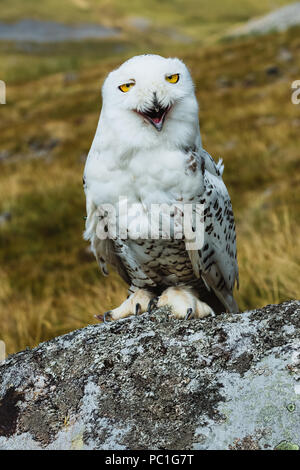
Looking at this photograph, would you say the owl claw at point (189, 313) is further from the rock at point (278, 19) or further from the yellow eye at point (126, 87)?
the rock at point (278, 19)

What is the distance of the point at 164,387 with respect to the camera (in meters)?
1.71

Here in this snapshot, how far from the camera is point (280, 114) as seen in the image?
11336mm

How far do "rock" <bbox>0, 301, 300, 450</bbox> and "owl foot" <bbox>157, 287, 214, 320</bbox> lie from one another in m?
0.46

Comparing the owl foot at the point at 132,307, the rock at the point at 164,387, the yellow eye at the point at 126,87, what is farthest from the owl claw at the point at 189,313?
the yellow eye at the point at 126,87

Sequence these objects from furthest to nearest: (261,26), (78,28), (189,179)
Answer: (78,28)
(261,26)
(189,179)

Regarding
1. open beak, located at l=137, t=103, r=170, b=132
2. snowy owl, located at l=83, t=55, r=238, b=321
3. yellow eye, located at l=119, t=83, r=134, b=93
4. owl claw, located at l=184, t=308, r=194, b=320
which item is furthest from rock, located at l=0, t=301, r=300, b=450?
yellow eye, located at l=119, t=83, r=134, b=93

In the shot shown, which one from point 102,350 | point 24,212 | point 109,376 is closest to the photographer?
point 109,376

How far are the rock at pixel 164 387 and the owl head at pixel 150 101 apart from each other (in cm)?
88

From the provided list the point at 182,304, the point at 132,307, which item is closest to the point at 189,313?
the point at 182,304

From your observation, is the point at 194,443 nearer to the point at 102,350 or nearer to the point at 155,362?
the point at 155,362

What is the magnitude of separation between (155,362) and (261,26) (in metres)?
42.3

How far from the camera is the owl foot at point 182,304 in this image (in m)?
2.45

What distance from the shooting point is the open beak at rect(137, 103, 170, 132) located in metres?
2.15

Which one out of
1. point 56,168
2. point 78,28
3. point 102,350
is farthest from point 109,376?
point 78,28
